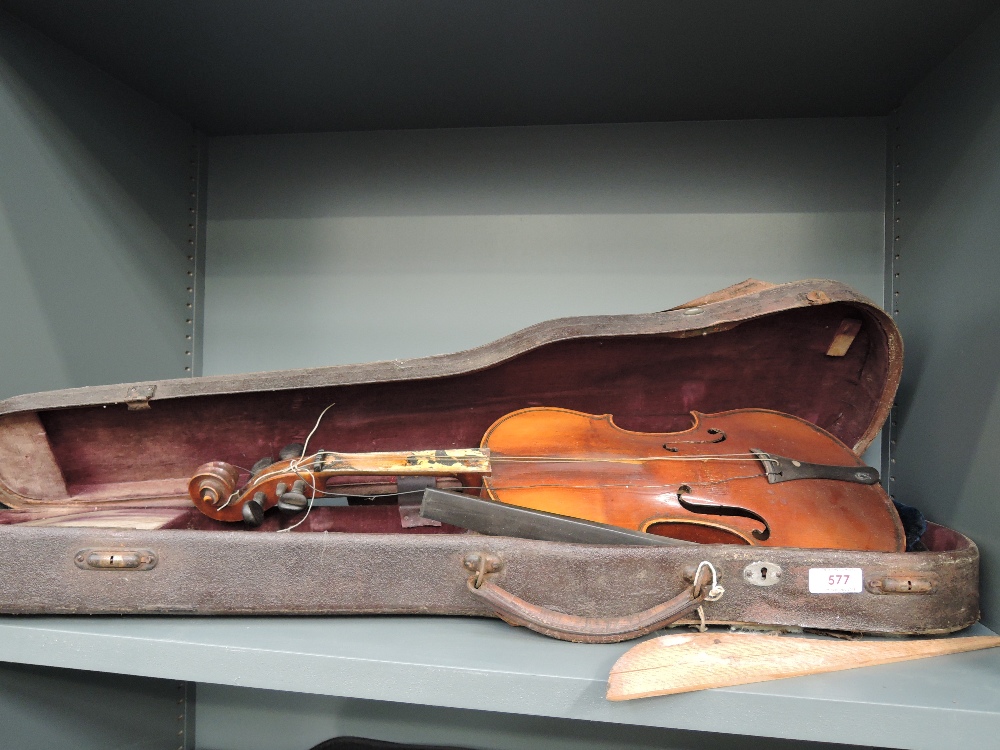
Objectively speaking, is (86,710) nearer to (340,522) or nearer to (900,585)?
(340,522)

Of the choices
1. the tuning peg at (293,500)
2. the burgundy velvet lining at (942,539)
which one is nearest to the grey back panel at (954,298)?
the burgundy velvet lining at (942,539)

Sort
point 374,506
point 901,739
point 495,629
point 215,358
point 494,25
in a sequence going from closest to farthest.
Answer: point 901,739 → point 495,629 → point 494,25 → point 374,506 → point 215,358

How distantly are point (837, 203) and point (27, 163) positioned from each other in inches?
76.7

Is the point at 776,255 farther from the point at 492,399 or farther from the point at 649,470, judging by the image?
the point at 492,399

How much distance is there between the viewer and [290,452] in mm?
1119

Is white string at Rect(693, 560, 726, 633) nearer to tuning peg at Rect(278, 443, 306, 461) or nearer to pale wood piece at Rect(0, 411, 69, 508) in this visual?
tuning peg at Rect(278, 443, 306, 461)

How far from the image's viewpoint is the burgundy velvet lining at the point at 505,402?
1.17 metres

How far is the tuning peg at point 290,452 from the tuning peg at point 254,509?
9 centimetres

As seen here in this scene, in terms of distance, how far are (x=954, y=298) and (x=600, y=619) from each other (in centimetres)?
97

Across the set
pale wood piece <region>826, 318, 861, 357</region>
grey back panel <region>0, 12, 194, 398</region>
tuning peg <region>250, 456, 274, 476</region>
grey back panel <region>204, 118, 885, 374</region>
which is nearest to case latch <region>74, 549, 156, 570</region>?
tuning peg <region>250, 456, 274, 476</region>

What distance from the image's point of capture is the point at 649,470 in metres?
1.07

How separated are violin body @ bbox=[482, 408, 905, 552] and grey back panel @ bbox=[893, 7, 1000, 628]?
144mm

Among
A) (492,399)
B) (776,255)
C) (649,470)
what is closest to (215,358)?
(492,399)

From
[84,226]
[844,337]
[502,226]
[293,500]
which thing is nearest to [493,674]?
[293,500]
